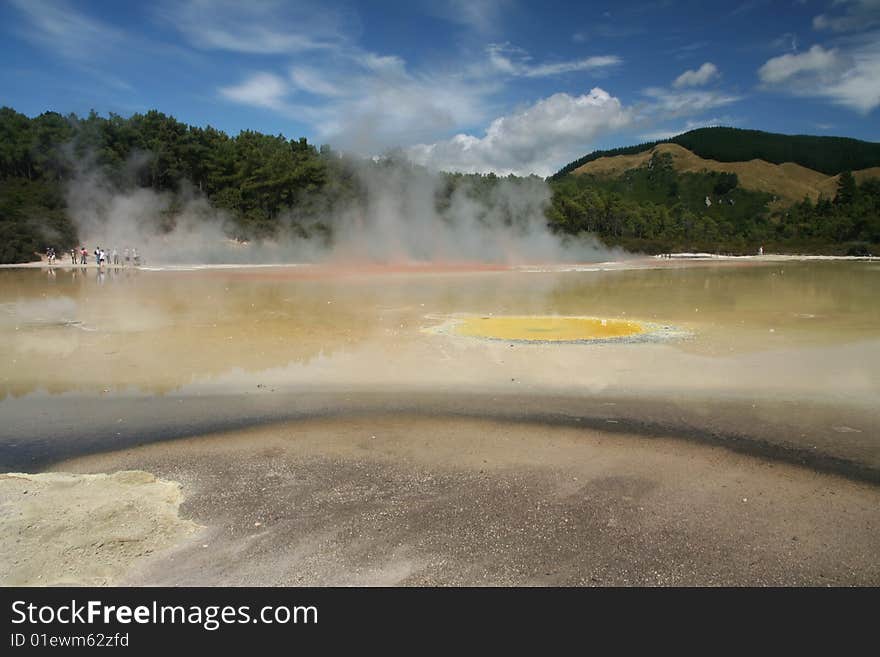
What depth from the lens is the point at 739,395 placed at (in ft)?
25.6

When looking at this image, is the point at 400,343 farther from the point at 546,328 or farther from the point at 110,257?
the point at 110,257

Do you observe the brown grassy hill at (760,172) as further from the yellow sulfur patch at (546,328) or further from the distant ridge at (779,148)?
the yellow sulfur patch at (546,328)

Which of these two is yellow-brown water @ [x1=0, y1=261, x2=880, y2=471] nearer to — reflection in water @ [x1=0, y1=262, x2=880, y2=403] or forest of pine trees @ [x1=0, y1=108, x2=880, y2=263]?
reflection in water @ [x1=0, y1=262, x2=880, y2=403]

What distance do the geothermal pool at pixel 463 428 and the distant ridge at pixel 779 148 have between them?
151588mm

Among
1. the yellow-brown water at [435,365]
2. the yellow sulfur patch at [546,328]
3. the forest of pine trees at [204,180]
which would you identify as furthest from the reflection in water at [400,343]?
the forest of pine trees at [204,180]

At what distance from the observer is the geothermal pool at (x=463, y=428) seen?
4.18 metres

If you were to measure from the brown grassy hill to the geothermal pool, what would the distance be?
124m

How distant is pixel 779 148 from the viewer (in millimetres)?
153750

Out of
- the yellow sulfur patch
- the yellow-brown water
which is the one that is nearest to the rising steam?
the yellow-brown water

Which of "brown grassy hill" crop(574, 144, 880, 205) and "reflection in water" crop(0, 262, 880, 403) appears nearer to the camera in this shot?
"reflection in water" crop(0, 262, 880, 403)

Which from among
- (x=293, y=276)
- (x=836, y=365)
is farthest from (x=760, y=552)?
(x=293, y=276)

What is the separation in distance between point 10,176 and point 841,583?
55.8 meters

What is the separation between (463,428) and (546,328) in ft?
22.1

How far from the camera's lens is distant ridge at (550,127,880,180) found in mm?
144125
